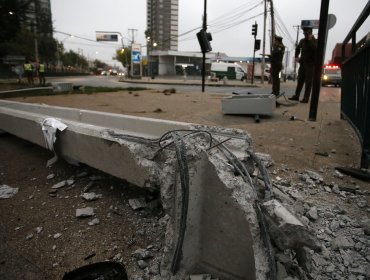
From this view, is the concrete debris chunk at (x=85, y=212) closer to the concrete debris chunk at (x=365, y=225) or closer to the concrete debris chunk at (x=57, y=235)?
the concrete debris chunk at (x=57, y=235)

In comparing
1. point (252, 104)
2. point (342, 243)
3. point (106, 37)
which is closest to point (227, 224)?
point (342, 243)

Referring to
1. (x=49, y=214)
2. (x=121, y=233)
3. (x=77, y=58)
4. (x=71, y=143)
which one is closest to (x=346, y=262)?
(x=121, y=233)

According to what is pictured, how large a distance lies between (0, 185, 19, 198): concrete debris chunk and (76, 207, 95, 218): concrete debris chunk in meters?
0.91

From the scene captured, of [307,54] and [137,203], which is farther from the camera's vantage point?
[307,54]

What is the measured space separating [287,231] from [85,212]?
62.8 inches

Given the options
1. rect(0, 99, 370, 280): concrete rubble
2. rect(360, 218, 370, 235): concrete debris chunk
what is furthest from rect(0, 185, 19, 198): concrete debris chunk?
rect(360, 218, 370, 235): concrete debris chunk

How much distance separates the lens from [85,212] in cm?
251

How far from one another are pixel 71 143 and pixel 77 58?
5041 inches

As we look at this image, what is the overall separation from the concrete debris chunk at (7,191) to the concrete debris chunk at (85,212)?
91 centimetres

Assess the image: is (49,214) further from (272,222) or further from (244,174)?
(272,222)

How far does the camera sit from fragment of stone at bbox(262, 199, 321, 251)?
1.52 m

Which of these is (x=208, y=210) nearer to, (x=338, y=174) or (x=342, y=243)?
(x=342, y=243)

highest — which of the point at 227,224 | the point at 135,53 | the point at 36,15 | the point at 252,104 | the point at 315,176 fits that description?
the point at 36,15

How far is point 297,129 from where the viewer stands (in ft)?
17.0
